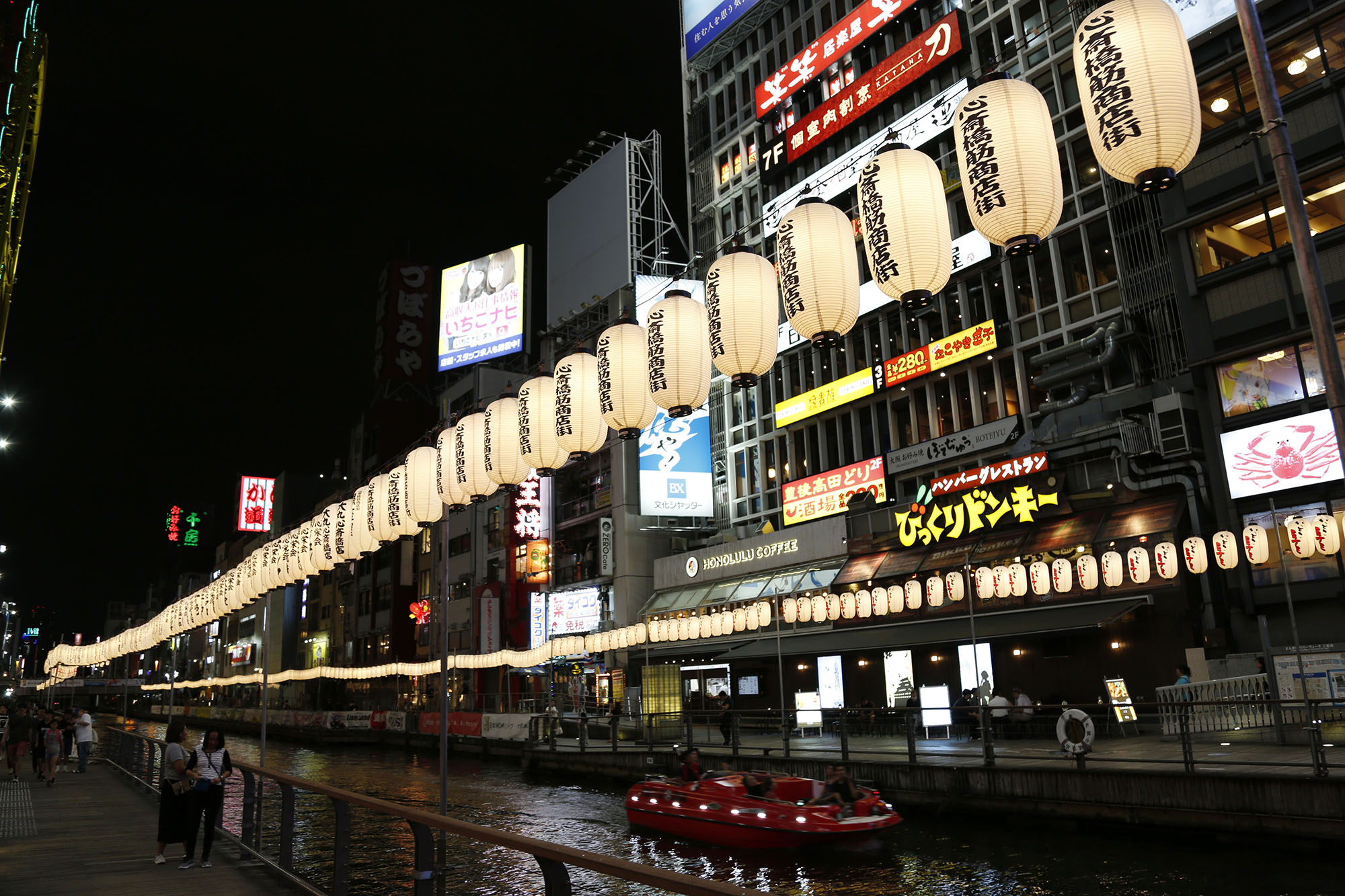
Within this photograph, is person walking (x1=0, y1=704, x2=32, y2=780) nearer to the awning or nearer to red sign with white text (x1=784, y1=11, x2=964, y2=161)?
the awning

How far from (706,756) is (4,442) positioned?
18816 millimetres

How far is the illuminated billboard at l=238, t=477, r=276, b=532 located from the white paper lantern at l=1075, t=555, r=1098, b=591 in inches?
3333

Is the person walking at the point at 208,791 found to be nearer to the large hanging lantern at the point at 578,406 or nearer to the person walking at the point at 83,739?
the large hanging lantern at the point at 578,406

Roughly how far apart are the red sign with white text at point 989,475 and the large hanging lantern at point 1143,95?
17702 millimetres

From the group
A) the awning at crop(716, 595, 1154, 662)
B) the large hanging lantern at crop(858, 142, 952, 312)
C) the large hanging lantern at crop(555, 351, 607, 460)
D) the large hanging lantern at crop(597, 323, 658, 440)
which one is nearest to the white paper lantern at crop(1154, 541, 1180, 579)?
the awning at crop(716, 595, 1154, 662)

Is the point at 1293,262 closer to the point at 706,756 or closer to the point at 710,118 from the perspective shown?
the point at 706,756

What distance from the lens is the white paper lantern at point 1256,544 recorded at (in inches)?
762

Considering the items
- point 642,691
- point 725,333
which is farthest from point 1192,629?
point 642,691

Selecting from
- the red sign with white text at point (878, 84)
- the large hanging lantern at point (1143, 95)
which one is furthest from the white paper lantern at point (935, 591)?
the red sign with white text at point (878, 84)

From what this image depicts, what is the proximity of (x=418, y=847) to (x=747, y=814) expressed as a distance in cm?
1019

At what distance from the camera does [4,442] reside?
21.8 metres

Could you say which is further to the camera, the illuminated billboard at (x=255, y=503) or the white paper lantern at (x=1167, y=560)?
the illuminated billboard at (x=255, y=503)

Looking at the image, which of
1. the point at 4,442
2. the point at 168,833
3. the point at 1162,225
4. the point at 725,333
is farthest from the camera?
the point at 1162,225

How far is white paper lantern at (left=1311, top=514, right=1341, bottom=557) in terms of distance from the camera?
18.7 metres
